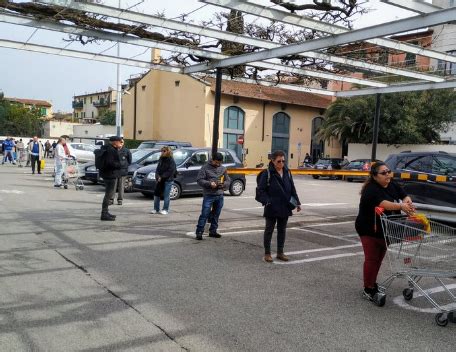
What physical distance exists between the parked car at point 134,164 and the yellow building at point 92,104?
271ft

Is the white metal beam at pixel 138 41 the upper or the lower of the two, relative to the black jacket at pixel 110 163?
upper

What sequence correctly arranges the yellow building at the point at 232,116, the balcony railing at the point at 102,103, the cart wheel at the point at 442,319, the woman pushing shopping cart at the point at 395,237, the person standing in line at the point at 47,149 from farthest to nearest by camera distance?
the balcony railing at the point at 102,103, the person standing in line at the point at 47,149, the yellow building at the point at 232,116, the woman pushing shopping cart at the point at 395,237, the cart wheel at the point at 442,319

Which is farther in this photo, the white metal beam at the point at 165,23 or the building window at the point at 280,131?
the building window at the point at 280,131

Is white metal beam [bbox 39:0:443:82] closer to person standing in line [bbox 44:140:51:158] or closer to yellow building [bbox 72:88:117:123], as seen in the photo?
person standing in line [bbox 44:140:51:158]

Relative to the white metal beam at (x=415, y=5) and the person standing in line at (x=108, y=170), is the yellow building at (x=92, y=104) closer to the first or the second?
the person standing in line at (x=108, y=170)

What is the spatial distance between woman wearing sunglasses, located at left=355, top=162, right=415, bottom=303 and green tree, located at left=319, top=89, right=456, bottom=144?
28.4 meters

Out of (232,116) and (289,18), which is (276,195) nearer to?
(289,18)

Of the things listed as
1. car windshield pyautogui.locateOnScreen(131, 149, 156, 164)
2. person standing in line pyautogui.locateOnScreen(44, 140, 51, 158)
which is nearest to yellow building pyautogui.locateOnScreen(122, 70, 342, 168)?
person standing in line pyautogui.locateOnScreen(44, 140, 51, 158)

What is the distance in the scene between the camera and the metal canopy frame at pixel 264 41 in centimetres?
706

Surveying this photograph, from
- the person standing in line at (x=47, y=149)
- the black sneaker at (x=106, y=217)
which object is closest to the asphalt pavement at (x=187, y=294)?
the black sneaker at (x=106, y=217)

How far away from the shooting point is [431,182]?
10.0 m

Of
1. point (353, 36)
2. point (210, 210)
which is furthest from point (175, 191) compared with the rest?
point (353, 36)

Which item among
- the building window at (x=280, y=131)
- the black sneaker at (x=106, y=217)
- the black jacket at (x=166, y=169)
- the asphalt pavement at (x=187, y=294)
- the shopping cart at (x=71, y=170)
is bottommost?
the asphalt pavement at (x=187, y=294)

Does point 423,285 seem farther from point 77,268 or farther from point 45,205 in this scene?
point 45,205
